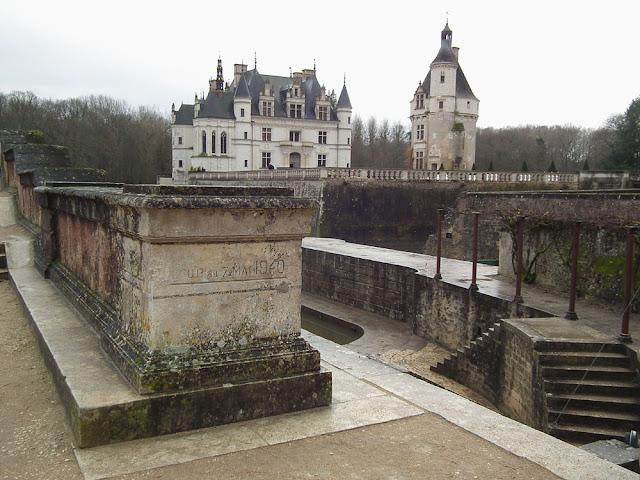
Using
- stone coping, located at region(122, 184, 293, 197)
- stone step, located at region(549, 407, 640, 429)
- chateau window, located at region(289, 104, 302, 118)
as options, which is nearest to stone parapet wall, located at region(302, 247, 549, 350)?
stone step, located at region(549, 407, 640, 429)

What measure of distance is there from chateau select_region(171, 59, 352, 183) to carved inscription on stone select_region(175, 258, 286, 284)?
5157 cm

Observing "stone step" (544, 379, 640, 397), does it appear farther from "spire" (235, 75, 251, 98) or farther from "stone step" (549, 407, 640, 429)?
"spire" (235, 75, 251, 98)

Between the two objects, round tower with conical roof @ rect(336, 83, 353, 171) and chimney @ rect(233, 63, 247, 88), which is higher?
chimney @ rect(233, 63, 247, 88)

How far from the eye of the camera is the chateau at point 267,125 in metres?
54.2

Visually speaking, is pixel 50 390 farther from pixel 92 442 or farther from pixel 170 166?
pixel 170 166

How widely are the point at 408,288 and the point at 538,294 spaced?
4654mm

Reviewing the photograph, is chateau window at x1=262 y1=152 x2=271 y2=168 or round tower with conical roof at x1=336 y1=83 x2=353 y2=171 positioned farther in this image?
round tower with conical roof at x1=336 y1=83 x2=353 y2=171

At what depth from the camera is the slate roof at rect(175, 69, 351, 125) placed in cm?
5419

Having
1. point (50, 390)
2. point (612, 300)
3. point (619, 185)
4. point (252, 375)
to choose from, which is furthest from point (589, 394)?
point (619, 185)

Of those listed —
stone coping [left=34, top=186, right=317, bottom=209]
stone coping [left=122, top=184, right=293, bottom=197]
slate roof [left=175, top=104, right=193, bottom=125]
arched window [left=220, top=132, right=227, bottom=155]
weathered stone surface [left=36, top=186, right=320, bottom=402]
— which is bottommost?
weathered stone surface [left=36, top=186, right=320, bottom=402]

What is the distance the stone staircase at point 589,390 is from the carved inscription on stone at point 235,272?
6043mm

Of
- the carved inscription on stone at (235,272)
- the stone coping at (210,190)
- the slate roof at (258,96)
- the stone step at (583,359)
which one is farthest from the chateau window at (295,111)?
the carved inscription on stone at (235,272)

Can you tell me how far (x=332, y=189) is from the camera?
32.3 m

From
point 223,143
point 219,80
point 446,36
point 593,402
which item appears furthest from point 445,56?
point 593,402
